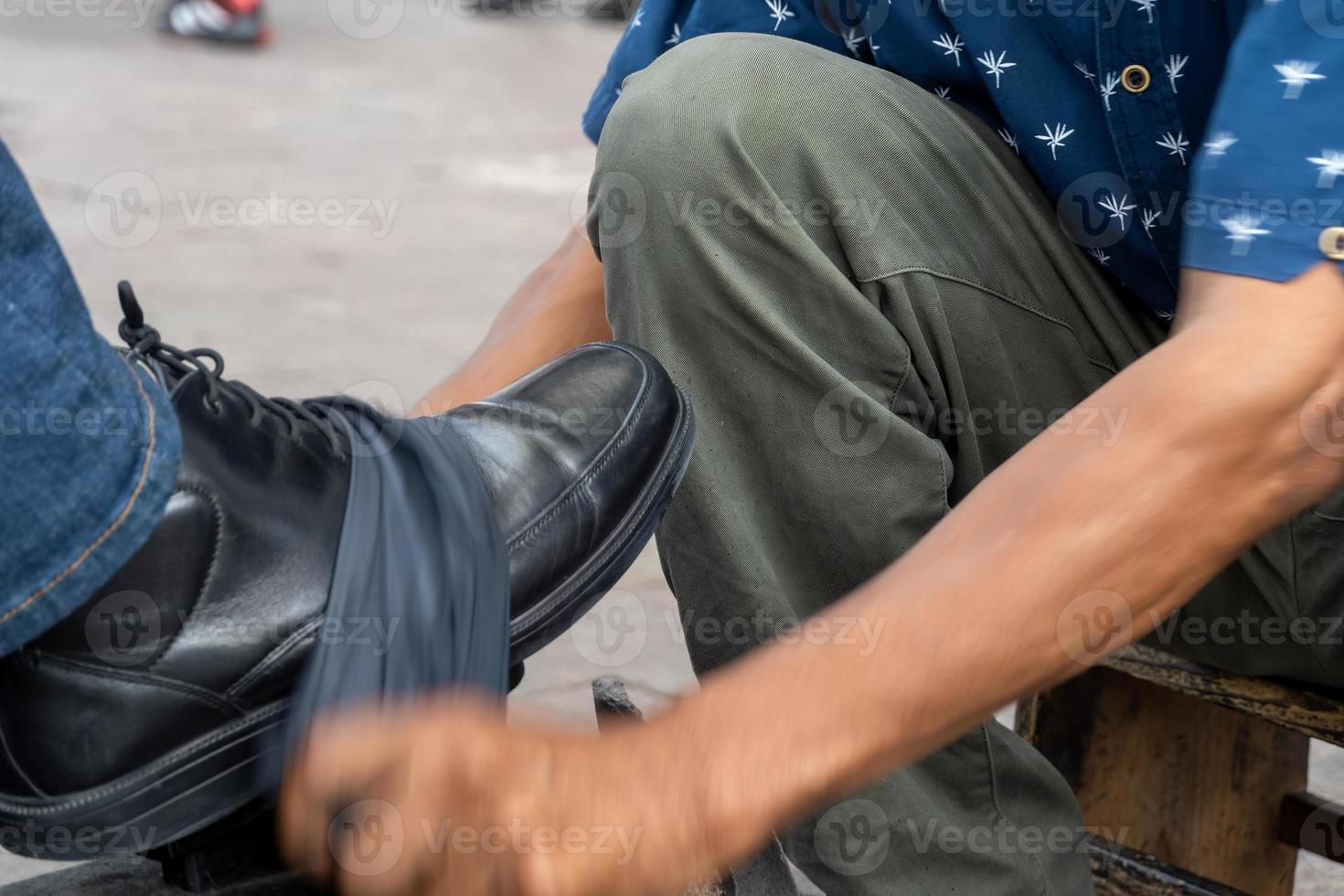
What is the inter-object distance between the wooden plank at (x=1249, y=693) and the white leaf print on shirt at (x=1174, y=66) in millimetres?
483

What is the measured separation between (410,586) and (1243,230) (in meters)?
0.47

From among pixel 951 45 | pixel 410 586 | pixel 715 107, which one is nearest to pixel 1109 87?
pixel 951 45

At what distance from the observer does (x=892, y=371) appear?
100cm

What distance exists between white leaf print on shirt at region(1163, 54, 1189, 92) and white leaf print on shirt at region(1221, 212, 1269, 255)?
0.83ft

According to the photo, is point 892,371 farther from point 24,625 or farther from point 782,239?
point 24,625

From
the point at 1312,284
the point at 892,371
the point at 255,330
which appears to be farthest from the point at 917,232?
the point at 255,330

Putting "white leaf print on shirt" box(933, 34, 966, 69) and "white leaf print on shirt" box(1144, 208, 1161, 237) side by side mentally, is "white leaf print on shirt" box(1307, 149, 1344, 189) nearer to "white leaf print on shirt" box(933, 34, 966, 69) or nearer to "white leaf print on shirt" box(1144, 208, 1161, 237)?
"white leaf print on shirt" box(1144, 208, 1161, 237)

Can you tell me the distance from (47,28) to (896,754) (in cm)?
735

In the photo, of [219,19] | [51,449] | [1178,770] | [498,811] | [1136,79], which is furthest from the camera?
[219,19]

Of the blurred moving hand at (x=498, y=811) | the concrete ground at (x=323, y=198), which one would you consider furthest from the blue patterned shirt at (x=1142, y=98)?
the concrete ground at (x=323, y=198)

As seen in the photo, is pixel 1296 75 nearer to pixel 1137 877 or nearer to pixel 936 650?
pixel 936 650

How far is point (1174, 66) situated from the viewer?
937 mm

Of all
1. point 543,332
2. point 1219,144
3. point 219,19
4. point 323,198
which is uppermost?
point 1219,144

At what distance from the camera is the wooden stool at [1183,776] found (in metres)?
1.36
